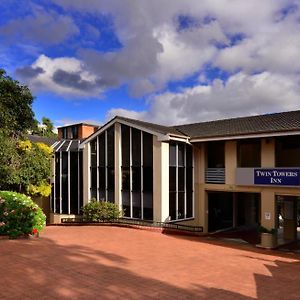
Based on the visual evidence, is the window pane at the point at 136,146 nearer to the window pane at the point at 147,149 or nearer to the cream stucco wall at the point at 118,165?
the window pane at the point at 147,149

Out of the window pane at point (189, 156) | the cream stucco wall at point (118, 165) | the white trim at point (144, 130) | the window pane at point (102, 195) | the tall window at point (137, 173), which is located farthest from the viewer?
the window pane at point (102, 195)

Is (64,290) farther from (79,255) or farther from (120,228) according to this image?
(120,228)

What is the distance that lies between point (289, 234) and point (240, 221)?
4.15 m

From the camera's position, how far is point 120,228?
736 inches

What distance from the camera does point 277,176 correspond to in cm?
1809

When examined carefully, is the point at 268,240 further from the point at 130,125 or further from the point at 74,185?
the point at 74,185

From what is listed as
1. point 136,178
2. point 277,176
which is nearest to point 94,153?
point 136,178

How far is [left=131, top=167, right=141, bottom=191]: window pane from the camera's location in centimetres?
2123

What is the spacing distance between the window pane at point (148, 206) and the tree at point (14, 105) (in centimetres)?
763

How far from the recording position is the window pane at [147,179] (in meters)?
20.6

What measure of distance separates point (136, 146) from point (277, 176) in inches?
316

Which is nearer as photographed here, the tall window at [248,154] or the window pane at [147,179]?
the tall window at [248,154]

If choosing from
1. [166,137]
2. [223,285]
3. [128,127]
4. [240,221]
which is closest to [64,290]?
[223,285]

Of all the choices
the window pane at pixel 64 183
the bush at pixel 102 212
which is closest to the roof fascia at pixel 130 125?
the window pane at pixel 64 183
